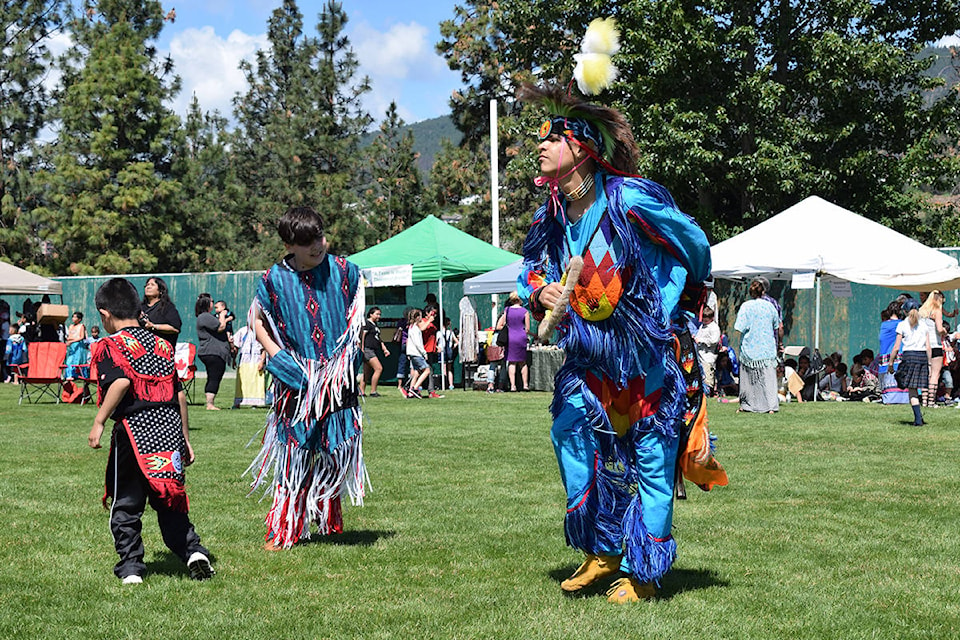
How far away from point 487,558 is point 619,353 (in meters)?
1.52

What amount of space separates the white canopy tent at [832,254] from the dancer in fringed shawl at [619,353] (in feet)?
39.2

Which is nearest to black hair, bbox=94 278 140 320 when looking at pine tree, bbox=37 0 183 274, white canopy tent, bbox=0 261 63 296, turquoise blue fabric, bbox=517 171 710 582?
turquoise blue fabric, bbox=517 171 710 582

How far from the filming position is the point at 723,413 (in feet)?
48.9

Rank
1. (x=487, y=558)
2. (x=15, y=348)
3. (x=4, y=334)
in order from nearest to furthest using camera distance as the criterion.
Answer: (x=487, y=558)
(x=15, y=348)
(x=4, y=334)

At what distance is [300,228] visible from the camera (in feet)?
19.5

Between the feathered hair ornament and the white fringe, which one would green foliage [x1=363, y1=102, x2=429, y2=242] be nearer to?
the white fringe

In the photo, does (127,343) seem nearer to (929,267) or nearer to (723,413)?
(723,413)

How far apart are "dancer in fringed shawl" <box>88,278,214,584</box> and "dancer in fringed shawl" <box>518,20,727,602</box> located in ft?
5.60

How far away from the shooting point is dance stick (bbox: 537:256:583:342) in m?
4.71

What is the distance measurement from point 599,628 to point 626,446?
0.81 meters

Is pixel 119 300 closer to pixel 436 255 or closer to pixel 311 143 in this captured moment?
pixel 436 255

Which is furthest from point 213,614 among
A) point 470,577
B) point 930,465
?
point 930,465

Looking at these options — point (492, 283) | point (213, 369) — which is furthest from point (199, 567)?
point (492, 283)

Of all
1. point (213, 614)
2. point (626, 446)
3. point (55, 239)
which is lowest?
point (213, 614)
